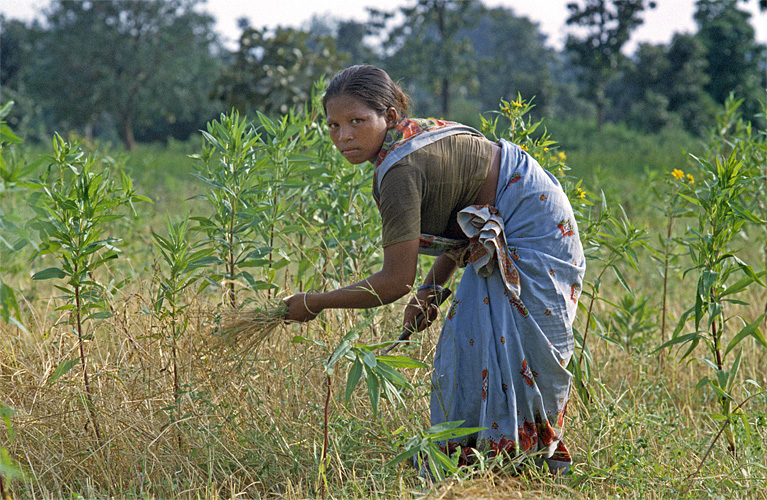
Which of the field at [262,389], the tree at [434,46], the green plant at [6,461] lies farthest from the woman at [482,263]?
the tree at [434,46]

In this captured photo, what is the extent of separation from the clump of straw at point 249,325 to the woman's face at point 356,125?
0.59 m

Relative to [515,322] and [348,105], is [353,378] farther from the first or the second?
[348,105]

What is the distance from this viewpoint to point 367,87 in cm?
223

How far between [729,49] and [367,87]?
30.2 m

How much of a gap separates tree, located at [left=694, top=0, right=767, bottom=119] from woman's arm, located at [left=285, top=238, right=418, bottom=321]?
28.1 meters

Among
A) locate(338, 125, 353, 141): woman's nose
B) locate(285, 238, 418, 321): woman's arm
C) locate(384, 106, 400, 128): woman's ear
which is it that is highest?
locate(384, 106, 400, 128): woman's ear

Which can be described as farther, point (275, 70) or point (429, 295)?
point (275, 70)

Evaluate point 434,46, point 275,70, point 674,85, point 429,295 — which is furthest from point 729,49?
point 429,295

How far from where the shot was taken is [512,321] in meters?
2.29

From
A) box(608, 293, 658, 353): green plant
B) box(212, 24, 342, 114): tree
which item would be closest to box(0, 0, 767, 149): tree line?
box(212, 24, 342, 114): tree

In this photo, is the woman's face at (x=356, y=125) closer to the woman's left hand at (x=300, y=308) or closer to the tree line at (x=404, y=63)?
the woman's left hand at (x=300, y=308)

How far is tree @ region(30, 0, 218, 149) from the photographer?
1210 inches

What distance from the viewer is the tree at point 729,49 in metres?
26.6

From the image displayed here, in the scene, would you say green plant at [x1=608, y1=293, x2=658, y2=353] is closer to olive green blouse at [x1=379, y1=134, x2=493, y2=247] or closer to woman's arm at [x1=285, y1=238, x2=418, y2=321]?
olive green blouse at [x1=379, y1=134, x2=493, y2=247]
